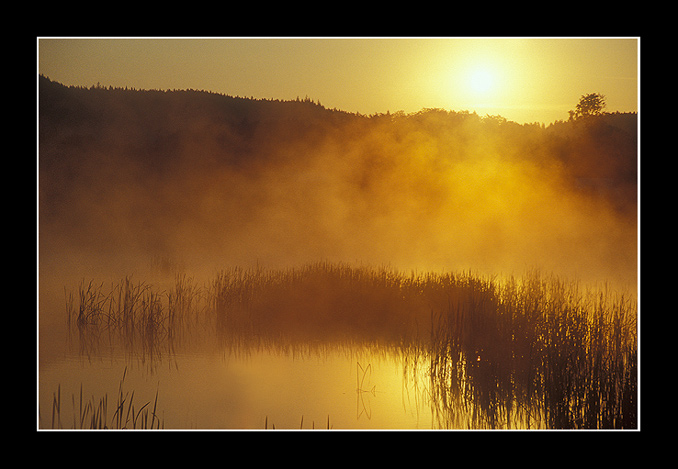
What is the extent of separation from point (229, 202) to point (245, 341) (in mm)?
899

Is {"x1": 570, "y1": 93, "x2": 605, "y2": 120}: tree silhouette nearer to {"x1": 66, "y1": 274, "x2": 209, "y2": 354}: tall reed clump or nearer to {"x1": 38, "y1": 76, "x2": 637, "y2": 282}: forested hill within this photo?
{"x1": 38, "y1": 76, "x2": 637, "y2": 282}: forested hill

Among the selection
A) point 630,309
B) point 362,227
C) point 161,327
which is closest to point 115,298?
point 161,327

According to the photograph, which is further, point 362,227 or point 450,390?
point 362,227

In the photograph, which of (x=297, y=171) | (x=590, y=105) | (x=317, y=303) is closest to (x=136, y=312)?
(x=317, y=303)

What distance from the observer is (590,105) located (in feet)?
10.5

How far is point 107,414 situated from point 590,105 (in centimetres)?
345

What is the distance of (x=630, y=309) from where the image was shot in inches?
125

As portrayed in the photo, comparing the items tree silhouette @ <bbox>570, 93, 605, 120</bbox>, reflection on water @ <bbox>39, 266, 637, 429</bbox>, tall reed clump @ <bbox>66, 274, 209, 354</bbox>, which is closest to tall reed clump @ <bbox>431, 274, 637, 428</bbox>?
reflection on water @ <bbox>39, 266, 637, 429</bbox>

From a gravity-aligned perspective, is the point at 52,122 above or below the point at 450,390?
above

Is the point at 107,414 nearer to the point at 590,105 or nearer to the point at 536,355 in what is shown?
the point at 536,355

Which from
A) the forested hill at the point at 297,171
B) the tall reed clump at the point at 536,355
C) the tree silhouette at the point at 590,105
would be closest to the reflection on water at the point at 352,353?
the tall reed clump at the point at 536,355

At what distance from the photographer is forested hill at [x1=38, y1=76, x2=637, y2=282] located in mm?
3184

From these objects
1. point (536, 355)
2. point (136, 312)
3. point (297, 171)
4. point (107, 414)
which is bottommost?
point (107, 414)
